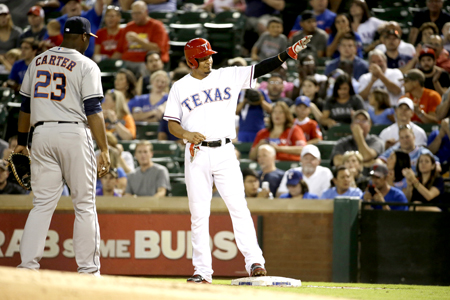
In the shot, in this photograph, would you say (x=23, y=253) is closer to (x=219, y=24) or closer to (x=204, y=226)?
(x=204, y=226)

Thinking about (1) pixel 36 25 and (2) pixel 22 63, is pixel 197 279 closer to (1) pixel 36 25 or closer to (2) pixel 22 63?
(2) pixel 22 63

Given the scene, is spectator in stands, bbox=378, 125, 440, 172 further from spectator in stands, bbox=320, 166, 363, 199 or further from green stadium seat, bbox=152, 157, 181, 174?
green stadium seat, bbox=152, 157, 181, 174

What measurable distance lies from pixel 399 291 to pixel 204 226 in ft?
5.53

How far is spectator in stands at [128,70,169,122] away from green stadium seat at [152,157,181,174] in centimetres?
103

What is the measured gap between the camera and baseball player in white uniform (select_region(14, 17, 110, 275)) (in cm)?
486

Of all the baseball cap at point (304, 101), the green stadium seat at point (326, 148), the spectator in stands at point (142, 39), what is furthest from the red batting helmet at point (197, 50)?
the spectator in stands at point (142, 39)

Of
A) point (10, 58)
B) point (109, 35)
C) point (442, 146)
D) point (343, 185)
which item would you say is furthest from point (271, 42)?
point (10, 58)

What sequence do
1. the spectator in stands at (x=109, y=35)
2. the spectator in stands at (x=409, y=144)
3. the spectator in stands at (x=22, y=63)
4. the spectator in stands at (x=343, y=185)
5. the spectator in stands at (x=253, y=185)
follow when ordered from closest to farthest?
the spectator in stands at (x=343, y=185), the spectator in stands at (x=253, y=185), the spectator in stands at (x=409, y=144), the spectator in stands at (x=22, y=63), the spectator in stands at (x=109, y=35)

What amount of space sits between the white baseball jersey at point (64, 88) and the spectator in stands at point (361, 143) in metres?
4.26

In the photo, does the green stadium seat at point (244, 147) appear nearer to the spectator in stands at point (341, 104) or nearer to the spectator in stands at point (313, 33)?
the spectator in stands at point (341, 104)

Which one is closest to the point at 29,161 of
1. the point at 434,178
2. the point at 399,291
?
the point at 399,291

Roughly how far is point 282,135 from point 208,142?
368 centimetres

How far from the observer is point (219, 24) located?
12156 millimetres

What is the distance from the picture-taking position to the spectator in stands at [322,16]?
11.7 metres
